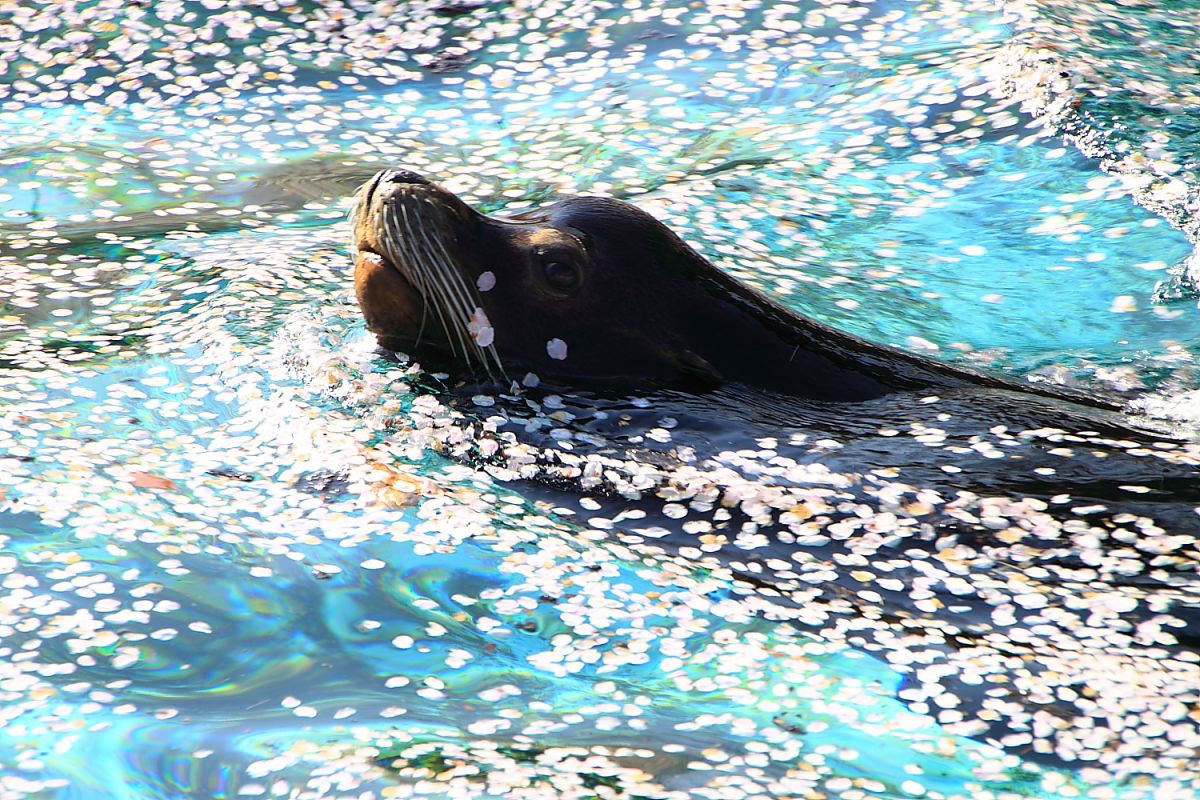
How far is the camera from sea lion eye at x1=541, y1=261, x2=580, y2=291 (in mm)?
5242

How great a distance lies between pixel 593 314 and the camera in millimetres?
5332

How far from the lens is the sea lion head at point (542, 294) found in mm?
5227

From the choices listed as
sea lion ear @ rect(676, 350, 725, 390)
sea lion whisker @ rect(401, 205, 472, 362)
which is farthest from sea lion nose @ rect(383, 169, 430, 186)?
sea lion ear @ rect(676, 350, 725, 390)

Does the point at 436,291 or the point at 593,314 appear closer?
the point at 436,291

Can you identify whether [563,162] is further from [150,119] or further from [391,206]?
[391,206]

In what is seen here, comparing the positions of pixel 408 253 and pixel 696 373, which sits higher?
pixel 408 253

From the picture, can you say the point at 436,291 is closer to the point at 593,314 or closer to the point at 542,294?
the point at 542,294

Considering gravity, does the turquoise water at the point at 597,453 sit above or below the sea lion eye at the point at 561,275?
below

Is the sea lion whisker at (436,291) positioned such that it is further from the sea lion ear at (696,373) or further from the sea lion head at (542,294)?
the sea lion ear at (696,373)

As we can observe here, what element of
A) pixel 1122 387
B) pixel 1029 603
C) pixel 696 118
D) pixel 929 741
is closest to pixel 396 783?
pixel 929 741

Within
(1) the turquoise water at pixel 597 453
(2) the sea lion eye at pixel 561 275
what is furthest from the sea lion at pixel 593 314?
(1) the turquoise water at pixel 597 453

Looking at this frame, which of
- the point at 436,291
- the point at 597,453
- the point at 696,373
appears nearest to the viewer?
the point at 597,453

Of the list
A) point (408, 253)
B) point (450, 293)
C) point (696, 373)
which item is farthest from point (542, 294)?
point (696, 373)

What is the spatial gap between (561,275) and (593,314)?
198 millimetres
